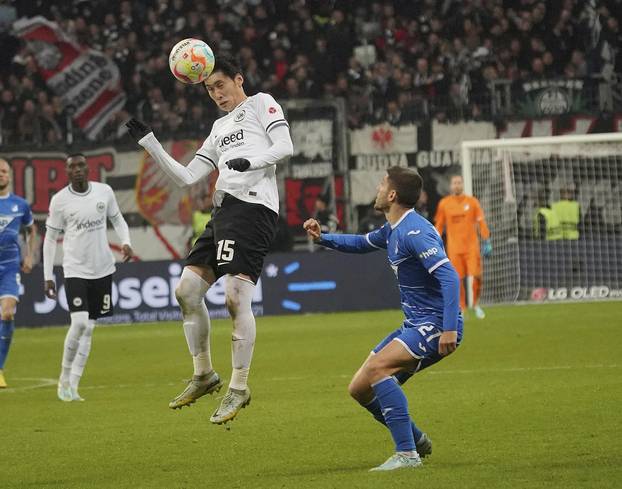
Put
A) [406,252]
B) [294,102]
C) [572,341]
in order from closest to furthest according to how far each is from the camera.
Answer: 1. [406,252]
2. [572,341]
3. [294,102]

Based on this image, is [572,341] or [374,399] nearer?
[374,399]

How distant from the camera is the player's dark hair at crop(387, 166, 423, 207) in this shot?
760 cm

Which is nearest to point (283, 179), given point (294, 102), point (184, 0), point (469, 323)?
point (294, 102)

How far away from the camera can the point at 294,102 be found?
2205 centimetres

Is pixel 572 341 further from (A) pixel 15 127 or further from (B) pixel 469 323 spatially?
(A) pixel 15 127

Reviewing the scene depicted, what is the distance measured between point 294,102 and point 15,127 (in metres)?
6.83

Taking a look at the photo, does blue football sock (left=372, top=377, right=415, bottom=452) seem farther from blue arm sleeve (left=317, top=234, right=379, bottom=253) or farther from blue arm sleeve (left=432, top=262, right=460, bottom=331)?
blue arm sleeve (left=317, top=234, right=379, bottom=253)

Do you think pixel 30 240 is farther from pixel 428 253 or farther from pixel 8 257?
pixel 428 253

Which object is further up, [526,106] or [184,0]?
[184,0]

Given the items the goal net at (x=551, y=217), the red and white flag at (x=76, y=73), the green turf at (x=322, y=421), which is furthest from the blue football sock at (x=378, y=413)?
the red and white flag at (x=76, y=73)

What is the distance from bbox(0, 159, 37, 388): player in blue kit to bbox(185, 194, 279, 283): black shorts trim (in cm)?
591

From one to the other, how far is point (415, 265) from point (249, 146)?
1.40 metres

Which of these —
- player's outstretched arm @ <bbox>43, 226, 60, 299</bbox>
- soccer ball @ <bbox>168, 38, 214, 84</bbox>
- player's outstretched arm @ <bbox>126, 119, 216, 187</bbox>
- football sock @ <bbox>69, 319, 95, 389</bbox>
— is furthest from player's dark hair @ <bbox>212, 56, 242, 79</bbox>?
player's outstretched arm @ <bbox>43, 226, 60, 299</bbox>

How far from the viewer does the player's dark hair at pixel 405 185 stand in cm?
760
